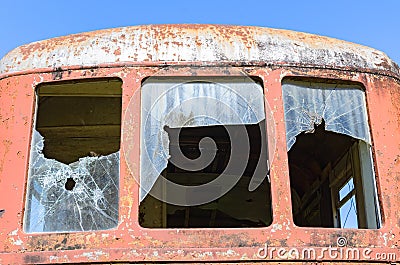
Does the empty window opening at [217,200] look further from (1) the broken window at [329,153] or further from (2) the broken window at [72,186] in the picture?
(2) the broken window at [72,186]

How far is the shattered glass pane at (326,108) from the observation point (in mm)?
4750

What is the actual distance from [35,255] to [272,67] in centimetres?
239

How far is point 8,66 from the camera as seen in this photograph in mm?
4898

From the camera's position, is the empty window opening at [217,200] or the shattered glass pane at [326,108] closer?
the shattered glass pane at [326,108]

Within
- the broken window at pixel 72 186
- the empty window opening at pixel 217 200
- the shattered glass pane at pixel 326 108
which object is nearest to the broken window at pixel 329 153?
the shattered glass pane at pixel 326 108

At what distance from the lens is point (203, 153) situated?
734cm

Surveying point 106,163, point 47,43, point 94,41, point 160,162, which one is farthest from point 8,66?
point 160,162

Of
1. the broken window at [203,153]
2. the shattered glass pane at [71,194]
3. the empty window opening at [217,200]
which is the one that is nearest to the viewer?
the shattered glass pane at [71,194]

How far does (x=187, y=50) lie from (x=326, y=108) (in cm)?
129

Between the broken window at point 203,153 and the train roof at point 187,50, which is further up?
the train roof at point 187,50
